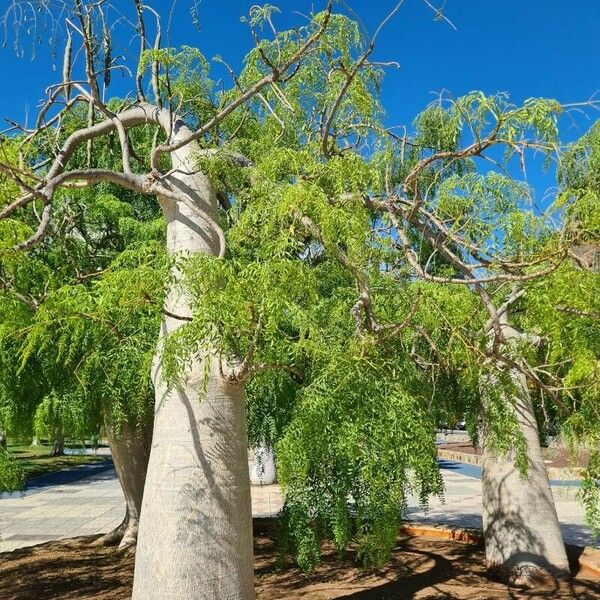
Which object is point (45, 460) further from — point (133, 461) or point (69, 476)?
point (133, 461)

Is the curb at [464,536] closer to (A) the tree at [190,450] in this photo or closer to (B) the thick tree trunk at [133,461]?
(B) the thick tree trunk at [133,461]

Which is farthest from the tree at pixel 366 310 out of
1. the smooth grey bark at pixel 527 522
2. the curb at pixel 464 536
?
the curb at pixel 464 536

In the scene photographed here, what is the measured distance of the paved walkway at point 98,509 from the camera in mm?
9258

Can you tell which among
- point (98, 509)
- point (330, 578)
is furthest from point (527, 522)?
point (98, 509)

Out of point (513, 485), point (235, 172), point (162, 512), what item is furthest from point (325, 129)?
point (513, 485)

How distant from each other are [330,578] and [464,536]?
2.19 metres

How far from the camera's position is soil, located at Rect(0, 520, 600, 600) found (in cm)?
555

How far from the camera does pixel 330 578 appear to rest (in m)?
6.08

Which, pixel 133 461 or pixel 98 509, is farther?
pixel 98 509

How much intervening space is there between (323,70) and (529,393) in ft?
9.63

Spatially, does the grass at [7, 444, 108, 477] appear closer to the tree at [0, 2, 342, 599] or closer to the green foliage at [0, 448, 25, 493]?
the green foliage at [0, 448, 25, 493]

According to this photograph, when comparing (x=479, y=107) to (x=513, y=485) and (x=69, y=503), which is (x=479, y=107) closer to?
(x=513, y=485)

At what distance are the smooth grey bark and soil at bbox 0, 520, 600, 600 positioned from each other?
0.17 meters

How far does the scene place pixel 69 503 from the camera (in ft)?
42.4
